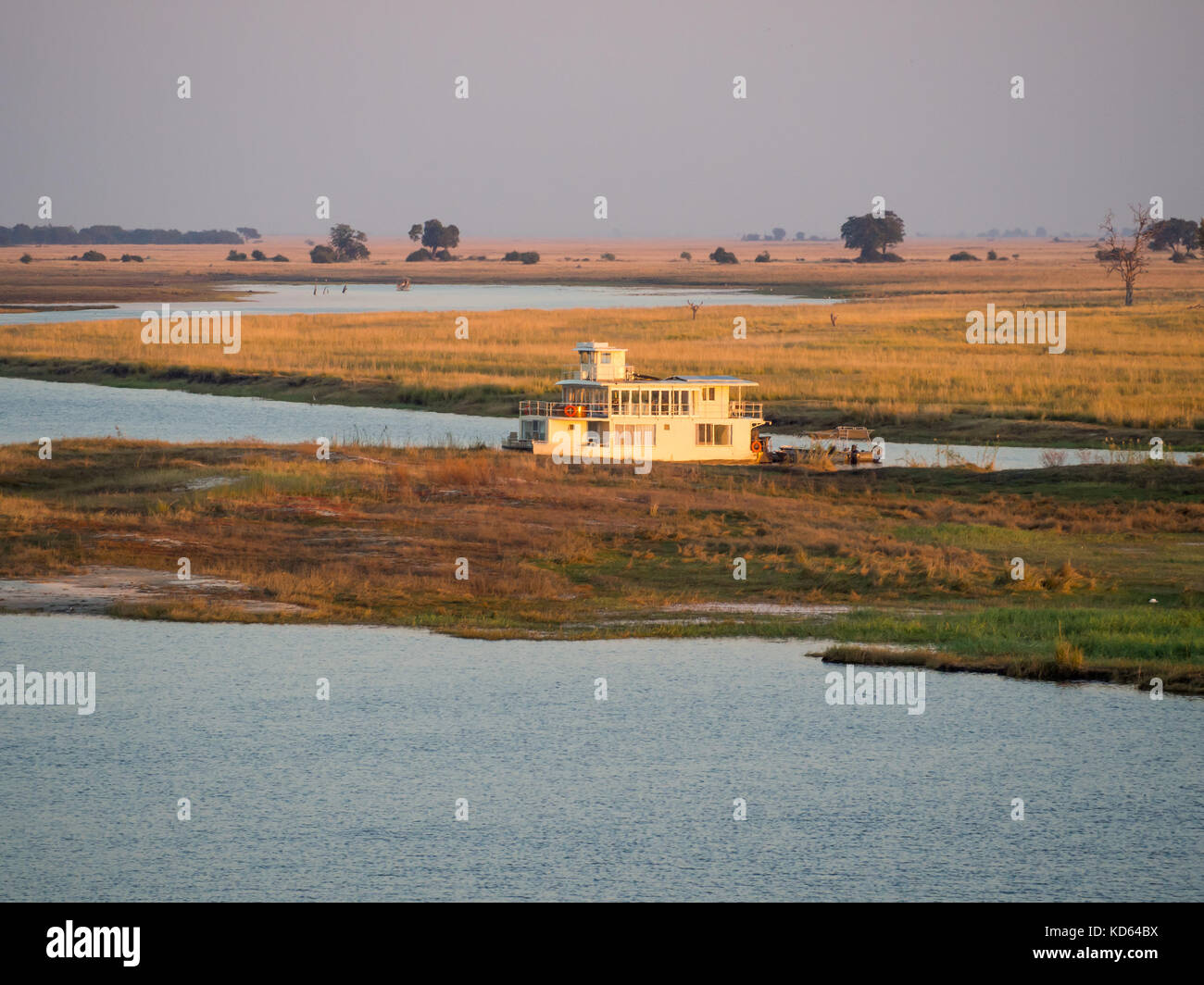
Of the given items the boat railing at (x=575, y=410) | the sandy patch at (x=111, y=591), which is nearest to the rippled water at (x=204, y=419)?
the boat railing at (x=575, y=410)

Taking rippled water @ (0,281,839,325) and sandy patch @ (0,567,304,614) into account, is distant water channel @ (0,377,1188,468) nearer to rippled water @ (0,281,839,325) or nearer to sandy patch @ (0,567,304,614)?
sandy patch @ (0,567,304,614)

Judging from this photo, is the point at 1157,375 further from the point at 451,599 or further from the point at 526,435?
the point at 451,599

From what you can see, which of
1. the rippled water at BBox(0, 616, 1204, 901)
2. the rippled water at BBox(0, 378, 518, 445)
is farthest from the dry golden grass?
the rippled water at BBox(0, 616, 1204, 901)

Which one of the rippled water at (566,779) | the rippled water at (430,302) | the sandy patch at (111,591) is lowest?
the rippled water at (566,779)

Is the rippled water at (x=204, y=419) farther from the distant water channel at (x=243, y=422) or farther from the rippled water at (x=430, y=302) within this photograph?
the rippled water at (x=430, y=302)

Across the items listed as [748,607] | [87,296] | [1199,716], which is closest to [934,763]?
[1199,716]

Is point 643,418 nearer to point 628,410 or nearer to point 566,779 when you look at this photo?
point 628,410

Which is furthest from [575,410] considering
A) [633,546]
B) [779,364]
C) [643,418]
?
[779,364]
